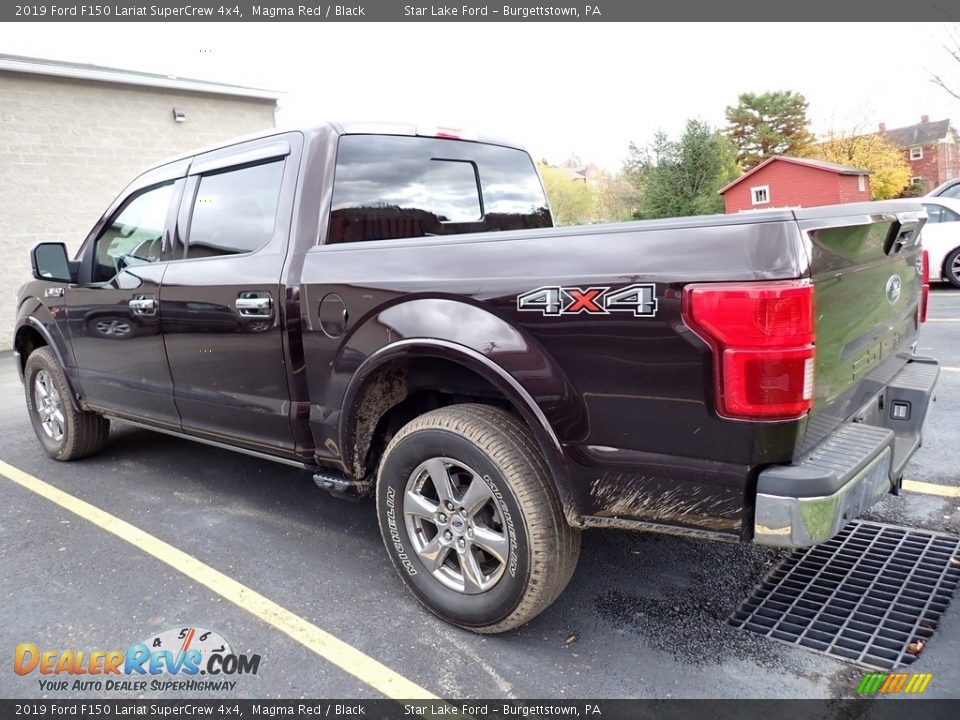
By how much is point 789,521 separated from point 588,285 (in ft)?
2.90

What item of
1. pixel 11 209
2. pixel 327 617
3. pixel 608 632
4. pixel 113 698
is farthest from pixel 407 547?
pixel 11 209

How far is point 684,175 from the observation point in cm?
3312

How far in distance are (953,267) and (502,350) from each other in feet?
38.0

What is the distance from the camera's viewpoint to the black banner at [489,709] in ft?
7.02

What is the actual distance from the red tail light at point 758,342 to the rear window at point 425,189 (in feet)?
5.56

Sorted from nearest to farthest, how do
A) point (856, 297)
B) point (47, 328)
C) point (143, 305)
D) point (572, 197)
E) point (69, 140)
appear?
point (856, 297) < point (143, 305) < point (47, 328) < point (69, 140) < point (572, 197)

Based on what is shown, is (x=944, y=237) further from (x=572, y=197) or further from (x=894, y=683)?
(x=572, y=197)

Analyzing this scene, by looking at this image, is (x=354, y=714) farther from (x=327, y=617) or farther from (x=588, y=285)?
(x=588, y=285)

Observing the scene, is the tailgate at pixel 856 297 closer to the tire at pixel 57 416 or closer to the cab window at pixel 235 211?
the cab window at pixel 235 211

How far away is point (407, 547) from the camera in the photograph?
2.78 metres

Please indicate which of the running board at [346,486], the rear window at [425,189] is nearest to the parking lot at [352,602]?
the running board at [346,486]

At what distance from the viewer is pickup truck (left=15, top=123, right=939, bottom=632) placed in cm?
197

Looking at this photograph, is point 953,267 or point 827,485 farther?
point 953,267

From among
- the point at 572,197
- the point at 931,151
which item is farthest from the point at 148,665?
the point at 931,151
